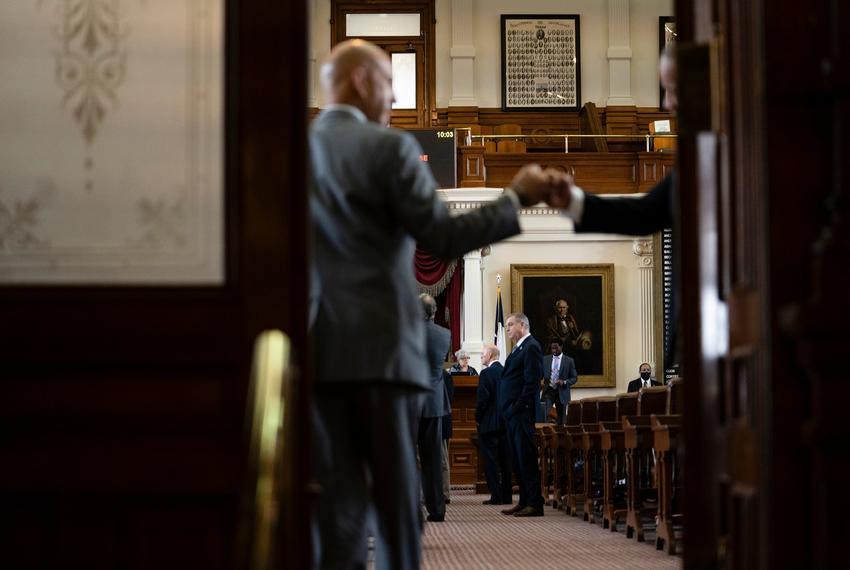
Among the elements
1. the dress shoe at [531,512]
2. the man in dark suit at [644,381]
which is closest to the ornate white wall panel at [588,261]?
the man in dark suit at [644,381]

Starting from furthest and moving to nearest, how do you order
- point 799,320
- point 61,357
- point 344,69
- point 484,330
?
point 484,330, point 344,69, point 61,357, point 799,320

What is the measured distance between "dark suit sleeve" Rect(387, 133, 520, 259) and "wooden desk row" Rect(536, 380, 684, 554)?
3.74 metres

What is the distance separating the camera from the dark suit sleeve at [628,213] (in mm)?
3570

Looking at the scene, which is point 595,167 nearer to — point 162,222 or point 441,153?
point 441,153

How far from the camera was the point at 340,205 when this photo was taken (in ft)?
10.3

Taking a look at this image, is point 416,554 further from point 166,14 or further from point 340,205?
point 166,14

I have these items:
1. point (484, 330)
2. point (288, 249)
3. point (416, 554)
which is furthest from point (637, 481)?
point (484, 330)

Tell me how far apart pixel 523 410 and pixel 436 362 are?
1.82 m

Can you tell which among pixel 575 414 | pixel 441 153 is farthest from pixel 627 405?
pixel 441 153

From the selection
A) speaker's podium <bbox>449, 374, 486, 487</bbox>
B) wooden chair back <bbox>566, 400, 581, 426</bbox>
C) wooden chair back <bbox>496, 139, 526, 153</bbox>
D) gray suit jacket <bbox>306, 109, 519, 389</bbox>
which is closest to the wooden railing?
wooden chair back <bbox>496, 139, 526, 153</bbox>

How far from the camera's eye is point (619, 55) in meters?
22.0

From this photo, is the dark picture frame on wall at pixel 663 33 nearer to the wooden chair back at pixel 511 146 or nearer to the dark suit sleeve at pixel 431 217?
the wooden chair back at pixel 511 146

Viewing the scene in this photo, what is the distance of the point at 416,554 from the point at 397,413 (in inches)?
13.2

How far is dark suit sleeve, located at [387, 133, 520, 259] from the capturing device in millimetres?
3088
